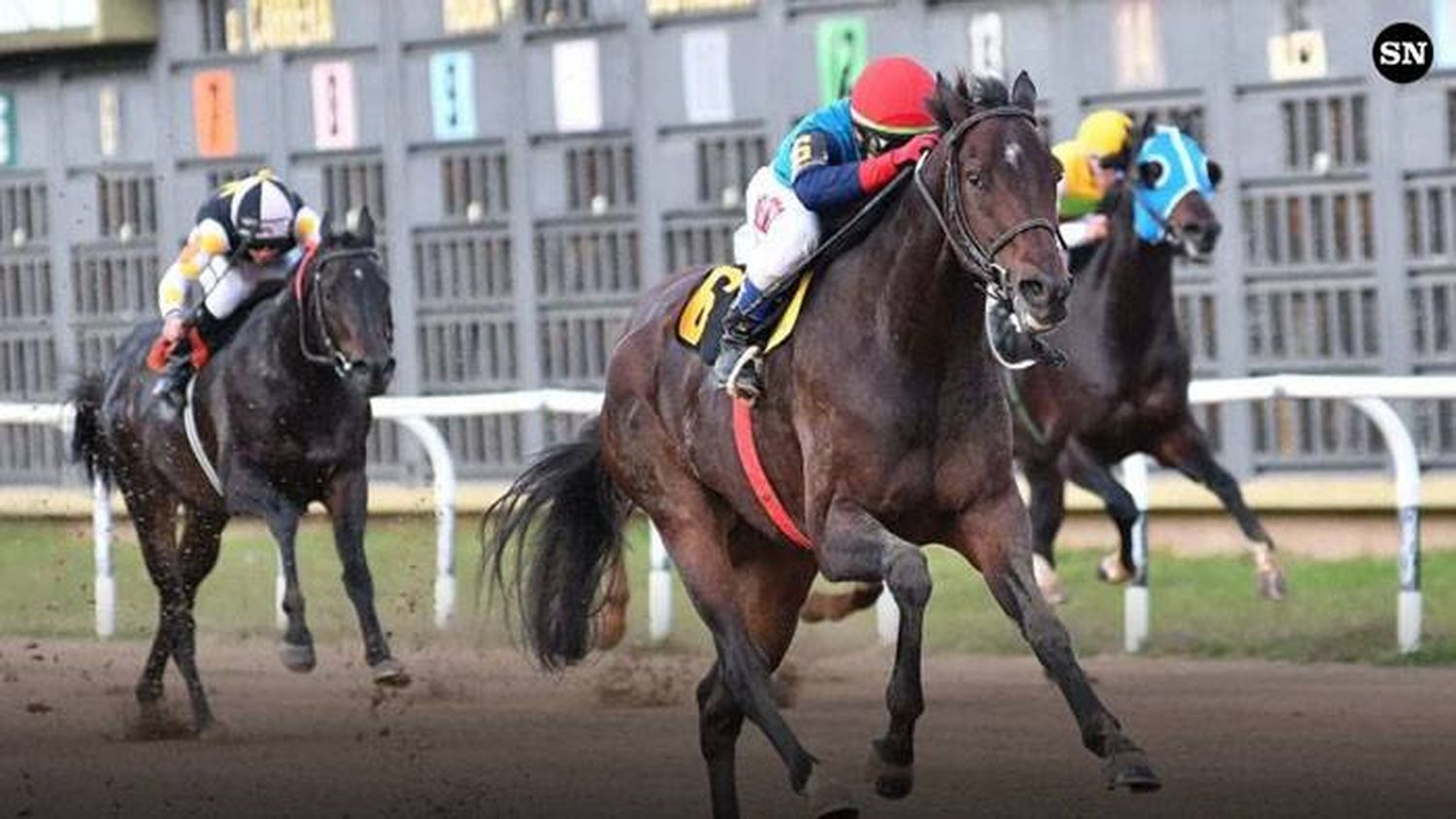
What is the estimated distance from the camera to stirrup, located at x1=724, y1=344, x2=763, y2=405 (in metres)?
7.84

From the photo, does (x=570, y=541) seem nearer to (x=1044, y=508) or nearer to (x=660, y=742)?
(x=660, y=742)

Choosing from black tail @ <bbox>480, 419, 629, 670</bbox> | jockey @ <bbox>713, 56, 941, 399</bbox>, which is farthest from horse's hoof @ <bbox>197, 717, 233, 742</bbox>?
jockey @ <bbox>713, 56, 941, 399</bbox>

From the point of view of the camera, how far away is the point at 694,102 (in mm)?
14211

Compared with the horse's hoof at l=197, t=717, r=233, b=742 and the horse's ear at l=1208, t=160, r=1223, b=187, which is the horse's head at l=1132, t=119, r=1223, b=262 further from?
the horse's hoof at l=197, t=717, r=233, b=742

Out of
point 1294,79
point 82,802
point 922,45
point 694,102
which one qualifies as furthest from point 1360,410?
point 82,802

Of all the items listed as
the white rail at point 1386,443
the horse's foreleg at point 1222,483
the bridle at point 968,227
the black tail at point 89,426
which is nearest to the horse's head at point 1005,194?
the bridle at point 968,227

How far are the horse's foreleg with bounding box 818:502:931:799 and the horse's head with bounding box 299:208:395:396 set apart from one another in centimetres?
376

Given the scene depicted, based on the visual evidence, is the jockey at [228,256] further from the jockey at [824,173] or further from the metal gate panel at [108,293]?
the metal gate panel at [108,293]

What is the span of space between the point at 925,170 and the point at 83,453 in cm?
582

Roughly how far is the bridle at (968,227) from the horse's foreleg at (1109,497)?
14.3ft

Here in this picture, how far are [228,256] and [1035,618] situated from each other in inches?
204

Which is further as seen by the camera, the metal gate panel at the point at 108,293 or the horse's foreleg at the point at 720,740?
the metal gate panel at the point at 108,293

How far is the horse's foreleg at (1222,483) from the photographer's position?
12031 mm

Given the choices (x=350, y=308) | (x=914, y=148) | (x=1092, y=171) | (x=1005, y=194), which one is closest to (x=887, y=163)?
(x=914, y=148)
